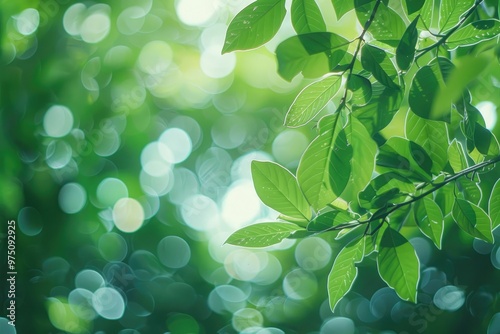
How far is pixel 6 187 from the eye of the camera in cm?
230

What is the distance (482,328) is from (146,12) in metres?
2.40

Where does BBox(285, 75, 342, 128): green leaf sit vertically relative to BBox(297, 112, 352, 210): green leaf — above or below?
above

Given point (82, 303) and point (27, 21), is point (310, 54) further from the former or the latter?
point (82, 303)

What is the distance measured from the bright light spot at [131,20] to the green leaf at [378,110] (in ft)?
7.95

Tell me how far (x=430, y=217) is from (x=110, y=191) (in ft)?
Result: 7.47

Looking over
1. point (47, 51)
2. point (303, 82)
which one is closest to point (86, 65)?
point (47, 51)

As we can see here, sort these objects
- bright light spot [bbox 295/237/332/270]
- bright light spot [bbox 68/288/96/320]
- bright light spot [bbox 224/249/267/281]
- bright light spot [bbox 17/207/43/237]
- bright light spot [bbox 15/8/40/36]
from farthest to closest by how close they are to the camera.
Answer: bright light spot [bbox 224/249/267/281]
bright light spot [bbox 295/237/332/270]
bright light spot [bbox 68/288/96/320]
bright light spot [bbox 15/8/40/36]
bright light spot [bbox 17/207/43/237]

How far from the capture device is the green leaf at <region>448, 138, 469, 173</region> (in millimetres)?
728

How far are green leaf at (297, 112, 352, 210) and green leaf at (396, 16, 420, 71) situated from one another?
94 mm

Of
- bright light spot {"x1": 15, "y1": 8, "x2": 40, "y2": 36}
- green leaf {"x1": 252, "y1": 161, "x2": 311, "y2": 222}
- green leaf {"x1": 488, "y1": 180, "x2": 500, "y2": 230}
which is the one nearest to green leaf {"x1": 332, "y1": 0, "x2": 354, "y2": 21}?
green leaf {"x1": 252, "y1": 161, "x2": 311, "y2": 222}

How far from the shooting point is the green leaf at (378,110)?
0.64 m

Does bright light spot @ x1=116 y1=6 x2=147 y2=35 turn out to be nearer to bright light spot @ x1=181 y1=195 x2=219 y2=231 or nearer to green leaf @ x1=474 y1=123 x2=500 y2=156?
bright light spot @ x1=181 y1=195 x2=219 y2=231

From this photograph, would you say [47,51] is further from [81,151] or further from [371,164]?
[371,164]

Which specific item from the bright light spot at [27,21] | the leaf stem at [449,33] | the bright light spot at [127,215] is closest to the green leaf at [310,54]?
the leaf stem at [449,33]
